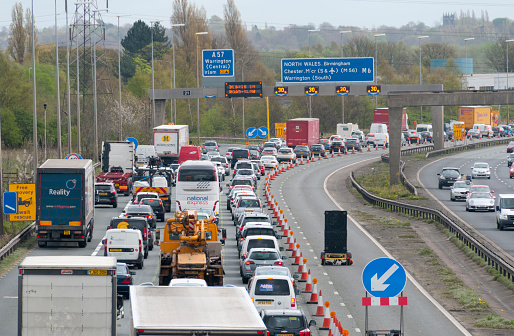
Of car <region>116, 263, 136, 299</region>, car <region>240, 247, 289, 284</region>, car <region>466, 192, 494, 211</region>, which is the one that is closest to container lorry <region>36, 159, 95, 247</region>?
car <region>240, 247, 289, 284</region>

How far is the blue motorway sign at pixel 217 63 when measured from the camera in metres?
77.8

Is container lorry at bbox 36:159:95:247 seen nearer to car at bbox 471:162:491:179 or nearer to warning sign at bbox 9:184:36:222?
warning sign at bbox 9:184:36:222

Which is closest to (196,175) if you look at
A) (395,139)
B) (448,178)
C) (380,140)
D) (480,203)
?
(480,203)

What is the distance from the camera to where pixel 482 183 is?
6900 cm

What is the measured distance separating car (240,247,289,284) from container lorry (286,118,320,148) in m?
62.0

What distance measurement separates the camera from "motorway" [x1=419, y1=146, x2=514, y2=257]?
1660 inches

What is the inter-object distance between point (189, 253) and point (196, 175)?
1745cm

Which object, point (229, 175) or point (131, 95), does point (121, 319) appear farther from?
point (131, 95)

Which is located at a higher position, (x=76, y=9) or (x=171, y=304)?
(x=76, y=9)

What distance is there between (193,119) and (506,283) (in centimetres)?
10618

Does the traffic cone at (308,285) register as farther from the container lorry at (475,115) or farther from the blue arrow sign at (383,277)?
the container lorry at (475,115)

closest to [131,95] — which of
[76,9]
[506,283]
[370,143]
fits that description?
[370,143]

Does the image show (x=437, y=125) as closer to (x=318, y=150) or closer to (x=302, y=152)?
(x=318, y=150)

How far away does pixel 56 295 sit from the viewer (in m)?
16.5
